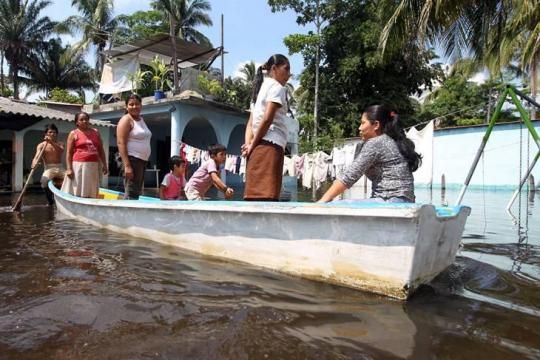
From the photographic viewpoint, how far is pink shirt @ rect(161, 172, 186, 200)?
5.57 m

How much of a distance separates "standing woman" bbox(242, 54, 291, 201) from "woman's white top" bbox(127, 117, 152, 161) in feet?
6.17

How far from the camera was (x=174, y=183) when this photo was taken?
5.65 m

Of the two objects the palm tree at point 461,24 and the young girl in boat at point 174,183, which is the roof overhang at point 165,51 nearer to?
the palm tree at point 461,24

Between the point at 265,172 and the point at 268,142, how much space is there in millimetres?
248

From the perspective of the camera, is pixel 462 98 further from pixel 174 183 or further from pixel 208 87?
pixel 174 183

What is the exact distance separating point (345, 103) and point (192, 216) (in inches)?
765

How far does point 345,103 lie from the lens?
2239 centimetres

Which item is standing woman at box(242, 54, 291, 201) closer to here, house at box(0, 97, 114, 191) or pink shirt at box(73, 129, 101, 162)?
pink shirt at box(73, 129, 101, 162)

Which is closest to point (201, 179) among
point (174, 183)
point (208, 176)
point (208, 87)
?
point (208, 176)

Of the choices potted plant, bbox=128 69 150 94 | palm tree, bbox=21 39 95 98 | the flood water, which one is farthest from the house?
palm tree, bbox=21 39 95 98

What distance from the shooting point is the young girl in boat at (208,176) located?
521 centimetres

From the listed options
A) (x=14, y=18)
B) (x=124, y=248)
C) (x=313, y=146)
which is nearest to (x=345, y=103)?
(x=313, y=146)

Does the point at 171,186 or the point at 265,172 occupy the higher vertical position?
the point at 265,172

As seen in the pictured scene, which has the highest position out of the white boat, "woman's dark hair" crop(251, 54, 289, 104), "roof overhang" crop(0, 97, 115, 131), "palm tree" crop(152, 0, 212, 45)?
"palm tree" crop(152, 0, 212, 45)
